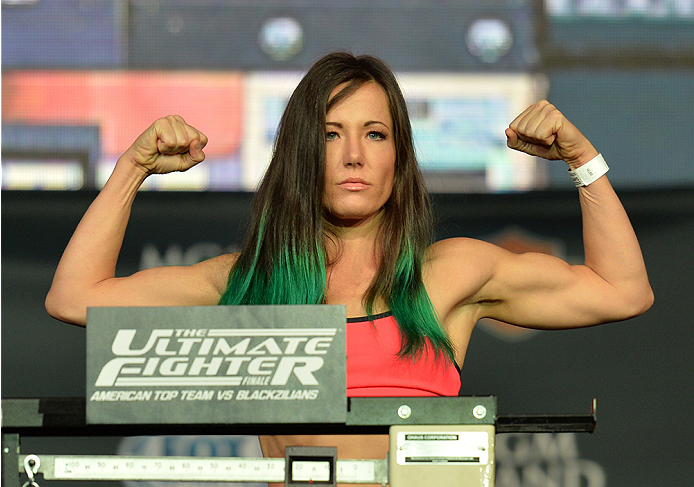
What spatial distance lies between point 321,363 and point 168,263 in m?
1.52

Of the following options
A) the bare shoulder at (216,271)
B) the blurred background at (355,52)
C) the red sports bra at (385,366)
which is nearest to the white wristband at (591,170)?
the red sports bra at (385,366)

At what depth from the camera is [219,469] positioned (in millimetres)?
974

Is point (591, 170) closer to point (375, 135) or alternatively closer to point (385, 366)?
point (375, 135)

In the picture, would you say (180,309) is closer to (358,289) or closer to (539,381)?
(358,289)

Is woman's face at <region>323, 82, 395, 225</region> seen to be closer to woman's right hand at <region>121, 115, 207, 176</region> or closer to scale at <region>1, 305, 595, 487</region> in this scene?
woman's right hand at <region>121, 115, 207, 176</region>

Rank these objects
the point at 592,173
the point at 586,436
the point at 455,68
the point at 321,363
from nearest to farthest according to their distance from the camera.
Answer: the point at 321,363
the point at 592,173
the point at 586,436
the point at 455,68

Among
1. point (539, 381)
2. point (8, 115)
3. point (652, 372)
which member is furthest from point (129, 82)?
point (652, 372)

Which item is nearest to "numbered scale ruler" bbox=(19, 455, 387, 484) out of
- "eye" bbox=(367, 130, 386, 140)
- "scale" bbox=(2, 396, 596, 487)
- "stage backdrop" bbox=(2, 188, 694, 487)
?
"scale" bbox=(2, 396, 596, 487)

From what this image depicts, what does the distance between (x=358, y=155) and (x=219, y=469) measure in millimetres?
687

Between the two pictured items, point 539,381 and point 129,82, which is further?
point 129,82

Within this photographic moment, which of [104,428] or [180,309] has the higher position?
[180,309]

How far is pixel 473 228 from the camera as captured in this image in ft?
8.00

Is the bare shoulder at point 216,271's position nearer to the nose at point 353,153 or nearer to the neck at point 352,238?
the neck at point 352,238

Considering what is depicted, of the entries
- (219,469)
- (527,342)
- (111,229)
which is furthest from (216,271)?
(527,342)
